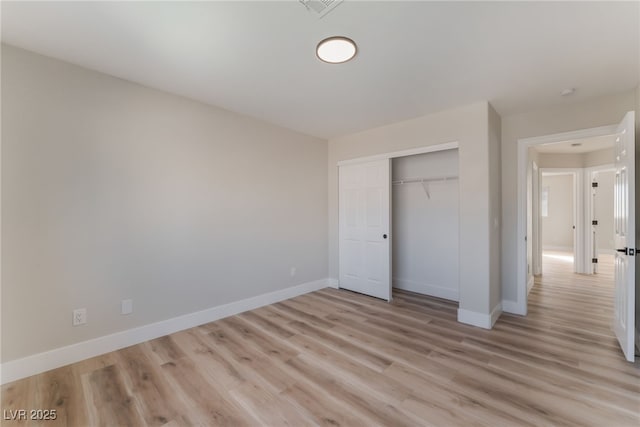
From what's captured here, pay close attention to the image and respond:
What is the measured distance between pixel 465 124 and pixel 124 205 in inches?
151

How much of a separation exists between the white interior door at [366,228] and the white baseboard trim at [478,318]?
40.2 inches

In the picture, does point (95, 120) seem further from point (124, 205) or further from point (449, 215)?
point (449, 215)

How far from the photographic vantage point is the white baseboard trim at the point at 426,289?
3.95 meters

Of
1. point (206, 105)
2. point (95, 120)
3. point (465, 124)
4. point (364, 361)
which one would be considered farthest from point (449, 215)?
point (95, 120)

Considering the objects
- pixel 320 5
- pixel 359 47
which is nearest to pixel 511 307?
pixel 359 47

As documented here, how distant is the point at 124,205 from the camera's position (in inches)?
102

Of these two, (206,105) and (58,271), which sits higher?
(206,105)

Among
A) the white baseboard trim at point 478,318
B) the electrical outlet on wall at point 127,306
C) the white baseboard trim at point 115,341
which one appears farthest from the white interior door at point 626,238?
the electrical outlet on wall at point 127,306

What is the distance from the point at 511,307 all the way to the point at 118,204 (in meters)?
4.71

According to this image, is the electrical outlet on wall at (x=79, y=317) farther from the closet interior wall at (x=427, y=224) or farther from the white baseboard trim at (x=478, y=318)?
the closet interior wall at (x=427, y=224)

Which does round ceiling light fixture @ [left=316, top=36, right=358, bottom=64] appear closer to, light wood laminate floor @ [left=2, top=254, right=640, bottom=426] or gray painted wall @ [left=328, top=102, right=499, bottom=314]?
gray painted wall @ [left=328, top=102, right=499, bottom=314]

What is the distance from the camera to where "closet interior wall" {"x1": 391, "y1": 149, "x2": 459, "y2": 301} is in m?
3.94

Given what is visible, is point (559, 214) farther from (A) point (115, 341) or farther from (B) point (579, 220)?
(A) point (115, 341)

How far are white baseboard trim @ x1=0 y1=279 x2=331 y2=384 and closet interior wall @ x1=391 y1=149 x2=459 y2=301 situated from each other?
2.30 m
